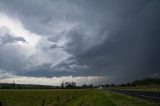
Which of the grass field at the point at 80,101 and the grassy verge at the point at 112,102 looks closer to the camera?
the grassy verge at the point at 112,102

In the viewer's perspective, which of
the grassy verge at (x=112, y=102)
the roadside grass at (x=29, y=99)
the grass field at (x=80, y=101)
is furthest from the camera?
the roadside grass at (x=29, y=99)

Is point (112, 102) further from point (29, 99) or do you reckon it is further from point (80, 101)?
point (29, 99)

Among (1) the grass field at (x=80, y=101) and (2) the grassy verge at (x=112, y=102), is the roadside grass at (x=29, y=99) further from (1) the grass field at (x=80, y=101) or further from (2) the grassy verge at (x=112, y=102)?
(2) the grassy verge at (x=112, y=102)

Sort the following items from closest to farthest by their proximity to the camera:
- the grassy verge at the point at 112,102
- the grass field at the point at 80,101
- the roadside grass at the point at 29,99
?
the grassy verge at the point at 112,102 < the grass field at the point at 80,101 < the roadside grass at the point at 29,99

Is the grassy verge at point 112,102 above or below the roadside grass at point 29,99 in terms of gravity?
below

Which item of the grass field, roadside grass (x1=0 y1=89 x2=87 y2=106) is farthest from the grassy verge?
roadside grass (x1=0 y1=89 x2=87 y2=106)

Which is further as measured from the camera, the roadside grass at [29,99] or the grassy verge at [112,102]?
the roadside grass at [29,99]

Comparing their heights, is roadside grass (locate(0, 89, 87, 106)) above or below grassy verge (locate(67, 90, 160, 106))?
above

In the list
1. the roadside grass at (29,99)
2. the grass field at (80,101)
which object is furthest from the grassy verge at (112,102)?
the roadside grass at (29,99)

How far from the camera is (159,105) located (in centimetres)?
3503

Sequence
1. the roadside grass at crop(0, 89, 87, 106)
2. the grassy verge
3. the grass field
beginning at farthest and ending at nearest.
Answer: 1. the roadside grass at crop(0, 89, 87, 106)
2. the grass field
3. the grassy verge

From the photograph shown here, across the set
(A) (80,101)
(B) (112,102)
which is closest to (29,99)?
(A) (80,101)

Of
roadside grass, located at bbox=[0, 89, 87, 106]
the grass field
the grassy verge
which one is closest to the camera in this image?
the grassy verge

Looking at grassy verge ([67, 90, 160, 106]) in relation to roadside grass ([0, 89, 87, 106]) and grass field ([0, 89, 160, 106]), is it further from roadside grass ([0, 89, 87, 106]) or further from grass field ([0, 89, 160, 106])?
roadside grass ([0, 89, 87, 106])
